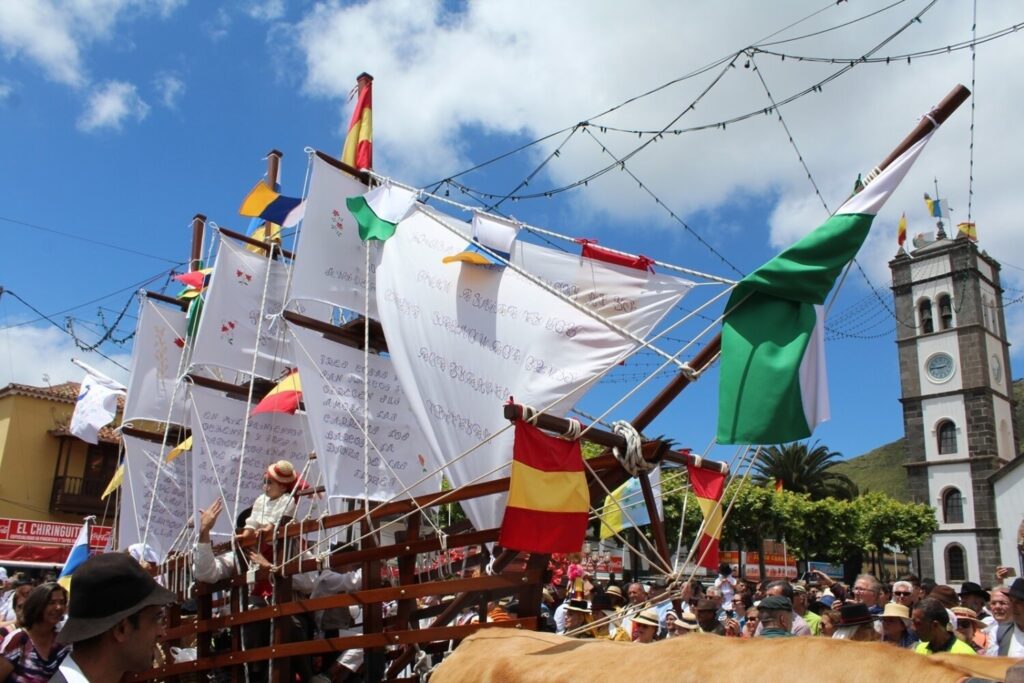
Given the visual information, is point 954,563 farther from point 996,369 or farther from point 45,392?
point 45,392

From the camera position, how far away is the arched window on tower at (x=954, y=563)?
2002 inches

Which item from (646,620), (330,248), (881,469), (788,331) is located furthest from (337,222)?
(881,469)

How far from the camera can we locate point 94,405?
1706 cm

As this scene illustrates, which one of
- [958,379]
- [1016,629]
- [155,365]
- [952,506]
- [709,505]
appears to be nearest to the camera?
[1016,629]

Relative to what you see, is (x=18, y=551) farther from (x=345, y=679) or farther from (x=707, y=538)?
(x=707, y=538)

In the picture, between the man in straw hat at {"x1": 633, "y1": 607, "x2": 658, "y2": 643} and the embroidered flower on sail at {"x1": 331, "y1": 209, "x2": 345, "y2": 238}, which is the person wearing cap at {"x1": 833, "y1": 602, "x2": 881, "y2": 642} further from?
the embroidered flower on sail at {"x1": 331, "y1": 209, "x2": 345, "y2": 238}

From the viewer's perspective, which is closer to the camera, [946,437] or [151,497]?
[151,497]

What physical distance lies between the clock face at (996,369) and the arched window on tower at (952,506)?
7.99m

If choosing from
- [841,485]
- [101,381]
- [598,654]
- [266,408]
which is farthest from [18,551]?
[841,485]

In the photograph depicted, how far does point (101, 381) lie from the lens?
17.6 meters

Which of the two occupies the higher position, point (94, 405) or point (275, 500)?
point (94, 405)

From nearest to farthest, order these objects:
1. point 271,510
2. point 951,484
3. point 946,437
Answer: point 271,510 < point 951,484 < point 946,437

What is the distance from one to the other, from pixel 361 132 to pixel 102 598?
11330 mm

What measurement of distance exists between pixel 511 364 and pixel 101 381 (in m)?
12.5
